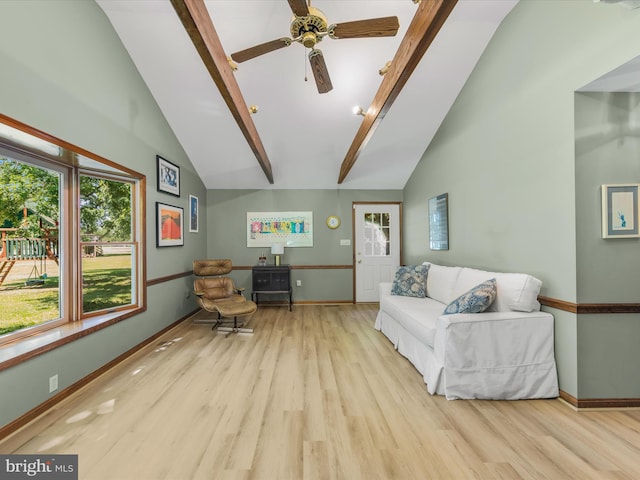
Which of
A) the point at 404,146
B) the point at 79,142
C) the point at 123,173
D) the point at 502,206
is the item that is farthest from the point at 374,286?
the point at 79,142

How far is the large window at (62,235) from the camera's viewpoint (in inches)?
80.9

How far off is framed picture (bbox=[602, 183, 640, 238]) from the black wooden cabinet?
3.96 metres

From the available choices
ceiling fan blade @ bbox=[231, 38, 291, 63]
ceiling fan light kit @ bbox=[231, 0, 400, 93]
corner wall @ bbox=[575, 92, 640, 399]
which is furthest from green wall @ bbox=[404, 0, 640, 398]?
ceiling fan blade @ bbox=[231, 38, 291, 63]

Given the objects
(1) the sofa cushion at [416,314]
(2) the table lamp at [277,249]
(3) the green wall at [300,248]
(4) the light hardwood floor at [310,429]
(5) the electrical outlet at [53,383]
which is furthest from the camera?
(3) the green wall at [300,248]

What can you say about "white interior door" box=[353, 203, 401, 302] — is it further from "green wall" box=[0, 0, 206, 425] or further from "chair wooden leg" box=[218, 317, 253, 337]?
"green wall" box=[0, 0, 206, 425]

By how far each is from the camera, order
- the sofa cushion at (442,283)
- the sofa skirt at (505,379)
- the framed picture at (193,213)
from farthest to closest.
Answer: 1. the framed picture at (193,213)
2. the sofa cushion at (442,283)
3. the sofa skirt at (505,379)

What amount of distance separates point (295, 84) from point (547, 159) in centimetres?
266

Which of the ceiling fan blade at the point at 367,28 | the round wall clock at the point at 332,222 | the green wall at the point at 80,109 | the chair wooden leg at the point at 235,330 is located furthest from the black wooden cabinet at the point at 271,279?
the ceiling fan blade at the point at 367,28

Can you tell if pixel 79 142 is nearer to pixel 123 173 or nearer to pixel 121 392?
pixel 123 173

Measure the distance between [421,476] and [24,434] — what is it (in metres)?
2.39

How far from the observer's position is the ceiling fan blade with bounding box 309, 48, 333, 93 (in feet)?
6.36

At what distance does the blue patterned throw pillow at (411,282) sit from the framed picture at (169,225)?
3096 mm

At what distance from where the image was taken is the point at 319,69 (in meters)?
2.07

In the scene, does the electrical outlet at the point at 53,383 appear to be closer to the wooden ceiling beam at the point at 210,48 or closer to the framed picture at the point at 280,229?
the wooden ceiling beam at the point at 210,48
